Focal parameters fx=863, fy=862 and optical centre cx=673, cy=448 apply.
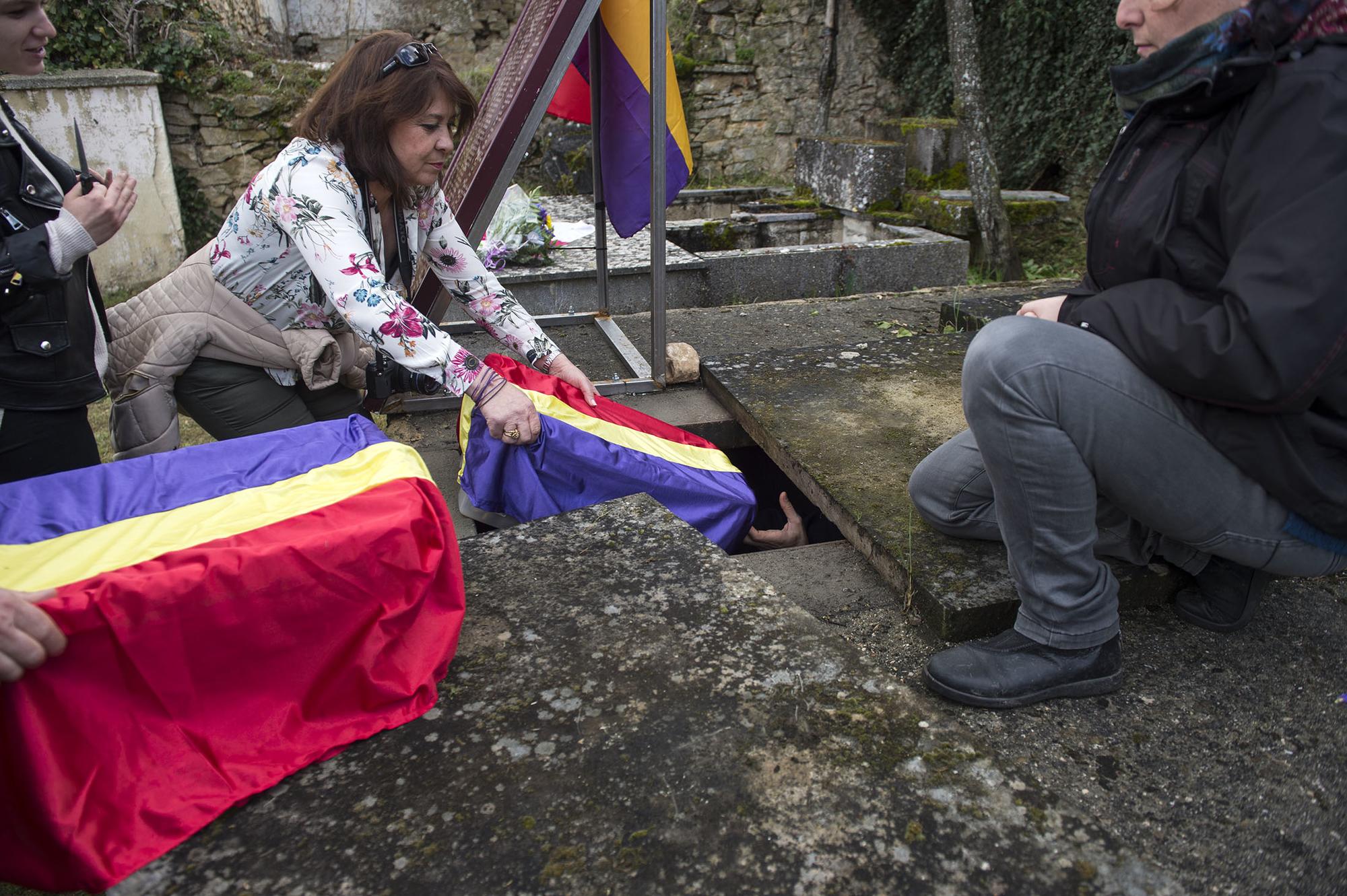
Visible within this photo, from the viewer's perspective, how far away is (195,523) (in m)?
1.38

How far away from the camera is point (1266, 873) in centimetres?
124

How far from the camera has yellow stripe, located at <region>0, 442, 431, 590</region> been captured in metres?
1.23

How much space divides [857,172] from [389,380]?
5433 mm

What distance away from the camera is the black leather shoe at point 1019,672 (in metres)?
1.54

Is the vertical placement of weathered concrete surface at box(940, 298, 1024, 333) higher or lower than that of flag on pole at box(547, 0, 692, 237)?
lower

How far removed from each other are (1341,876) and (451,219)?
245 cm

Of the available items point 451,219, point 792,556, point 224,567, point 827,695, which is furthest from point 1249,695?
point 451,219

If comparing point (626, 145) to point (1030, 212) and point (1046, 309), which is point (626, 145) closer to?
point (1046, 309)

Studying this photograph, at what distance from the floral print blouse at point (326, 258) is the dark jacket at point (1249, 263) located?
58.0 inches

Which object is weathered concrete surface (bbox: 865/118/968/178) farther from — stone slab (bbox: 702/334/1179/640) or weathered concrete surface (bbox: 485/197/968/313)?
stone slab (bbox: 702/334/1179/640)

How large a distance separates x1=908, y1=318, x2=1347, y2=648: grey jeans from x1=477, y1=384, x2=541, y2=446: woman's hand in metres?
1.11

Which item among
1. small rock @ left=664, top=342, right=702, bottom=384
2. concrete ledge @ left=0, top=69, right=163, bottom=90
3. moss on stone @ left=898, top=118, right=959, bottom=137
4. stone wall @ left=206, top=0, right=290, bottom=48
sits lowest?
small rock @ left=664, top=342, right=702, bottom=384

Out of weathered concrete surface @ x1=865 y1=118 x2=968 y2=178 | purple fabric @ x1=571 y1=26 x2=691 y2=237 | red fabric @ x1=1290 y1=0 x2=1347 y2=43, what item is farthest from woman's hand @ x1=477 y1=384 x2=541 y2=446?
weathered concrete surface @ x1=865 y1=118 x2=968 y2=178

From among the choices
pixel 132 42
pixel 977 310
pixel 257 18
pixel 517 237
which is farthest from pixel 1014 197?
pixel 257 18
